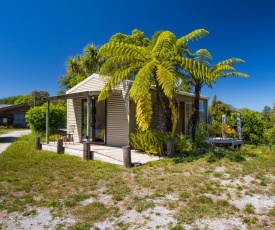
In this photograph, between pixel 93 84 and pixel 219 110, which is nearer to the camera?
pixel 93 84

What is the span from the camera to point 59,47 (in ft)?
72.9

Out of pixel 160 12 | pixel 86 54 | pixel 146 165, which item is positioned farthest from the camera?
pixel 86 54

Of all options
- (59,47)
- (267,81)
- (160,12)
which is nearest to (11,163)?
(160,12)

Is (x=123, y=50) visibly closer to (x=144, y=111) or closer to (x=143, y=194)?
(x=144, y=111)

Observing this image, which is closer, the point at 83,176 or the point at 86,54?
the point at 83,176

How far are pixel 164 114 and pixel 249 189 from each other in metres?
5.14

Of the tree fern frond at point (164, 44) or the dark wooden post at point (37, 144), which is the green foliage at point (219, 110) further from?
the dark wooden post at point (37, 144)

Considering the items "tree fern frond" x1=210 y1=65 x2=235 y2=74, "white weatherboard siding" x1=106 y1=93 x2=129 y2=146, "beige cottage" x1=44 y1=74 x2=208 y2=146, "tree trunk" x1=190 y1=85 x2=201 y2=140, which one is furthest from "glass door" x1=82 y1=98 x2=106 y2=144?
"tree fern frond" x1=210 y1=65 x2=235 y2=74

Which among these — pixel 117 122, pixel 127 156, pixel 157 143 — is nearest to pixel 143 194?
pixel 127 156

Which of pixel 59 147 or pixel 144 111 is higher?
pixel 144 111

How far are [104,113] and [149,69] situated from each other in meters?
5.48

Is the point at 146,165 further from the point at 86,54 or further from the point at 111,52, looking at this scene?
the point at 86,54

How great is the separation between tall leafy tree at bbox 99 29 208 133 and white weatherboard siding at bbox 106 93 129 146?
132 cm

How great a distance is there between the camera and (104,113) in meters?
13.2
